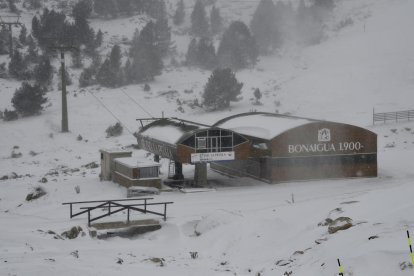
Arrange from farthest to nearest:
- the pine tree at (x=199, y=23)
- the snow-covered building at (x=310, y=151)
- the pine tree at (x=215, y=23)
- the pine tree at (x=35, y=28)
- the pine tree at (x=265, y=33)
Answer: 1. the pine tree at (x=215, y=23)
2. the pine tree at (x=199, y=23)
3. the pine tree at (x=265, y=33)
4. the pine tree at (x=35, y=28)
5. the snow-covered building at (x=310, y=151)

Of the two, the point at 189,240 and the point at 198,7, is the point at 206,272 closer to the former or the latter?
the point at 189,240

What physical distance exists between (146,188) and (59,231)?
1152 cm

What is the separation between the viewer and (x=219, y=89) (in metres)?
70.1

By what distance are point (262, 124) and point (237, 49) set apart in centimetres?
4771

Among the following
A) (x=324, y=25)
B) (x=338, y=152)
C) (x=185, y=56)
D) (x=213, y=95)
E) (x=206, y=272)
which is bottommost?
(x=206, y=272)

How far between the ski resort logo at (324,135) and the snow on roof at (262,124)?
3.98ft

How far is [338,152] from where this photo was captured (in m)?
40.2

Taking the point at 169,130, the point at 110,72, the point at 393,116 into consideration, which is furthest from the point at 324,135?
the point at 110,72

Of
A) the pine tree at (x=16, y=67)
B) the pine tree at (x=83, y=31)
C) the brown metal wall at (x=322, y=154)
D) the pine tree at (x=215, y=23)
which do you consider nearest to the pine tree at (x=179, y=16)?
the pine tree at (x=215, y=23)

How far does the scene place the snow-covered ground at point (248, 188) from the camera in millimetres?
17578

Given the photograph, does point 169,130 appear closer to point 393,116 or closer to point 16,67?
point 393,116

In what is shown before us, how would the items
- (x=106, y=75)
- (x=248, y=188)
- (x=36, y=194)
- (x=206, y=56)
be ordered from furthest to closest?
(x=206, y=56), (x=106, y=75), (x=248, y=188), (x=36, y=194)

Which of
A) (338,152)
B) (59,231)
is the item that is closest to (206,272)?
(59,231)

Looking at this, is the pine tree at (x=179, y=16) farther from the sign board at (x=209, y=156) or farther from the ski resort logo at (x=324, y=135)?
the sign board at (x=209, y=156)
